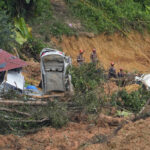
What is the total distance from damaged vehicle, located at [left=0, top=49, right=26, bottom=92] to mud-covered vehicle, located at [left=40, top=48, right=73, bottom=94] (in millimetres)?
976

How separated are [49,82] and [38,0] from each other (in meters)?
7.28

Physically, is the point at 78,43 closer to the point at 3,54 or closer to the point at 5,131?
the point at 3,54

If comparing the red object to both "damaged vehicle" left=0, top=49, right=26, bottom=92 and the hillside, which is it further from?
the hillside

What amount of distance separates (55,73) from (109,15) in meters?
10.7

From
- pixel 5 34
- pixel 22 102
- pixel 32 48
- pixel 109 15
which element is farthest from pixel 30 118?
pixel 109 15

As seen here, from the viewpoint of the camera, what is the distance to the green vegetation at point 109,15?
840 inches

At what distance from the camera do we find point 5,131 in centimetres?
859

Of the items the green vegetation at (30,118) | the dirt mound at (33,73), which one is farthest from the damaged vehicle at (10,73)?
the dirt mound at (33,73)

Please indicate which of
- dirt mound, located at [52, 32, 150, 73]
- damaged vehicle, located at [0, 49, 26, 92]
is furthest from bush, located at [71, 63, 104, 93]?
dirt mound, located at [52, 32, 150, 73]

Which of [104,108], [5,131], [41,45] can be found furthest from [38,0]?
[5,131]

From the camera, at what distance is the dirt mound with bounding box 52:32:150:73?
67.1 ft

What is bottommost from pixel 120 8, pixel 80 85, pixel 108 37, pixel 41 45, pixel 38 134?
pixel 38 134

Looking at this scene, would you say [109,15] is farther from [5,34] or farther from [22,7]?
[5,34]

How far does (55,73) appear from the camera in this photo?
1220cm
